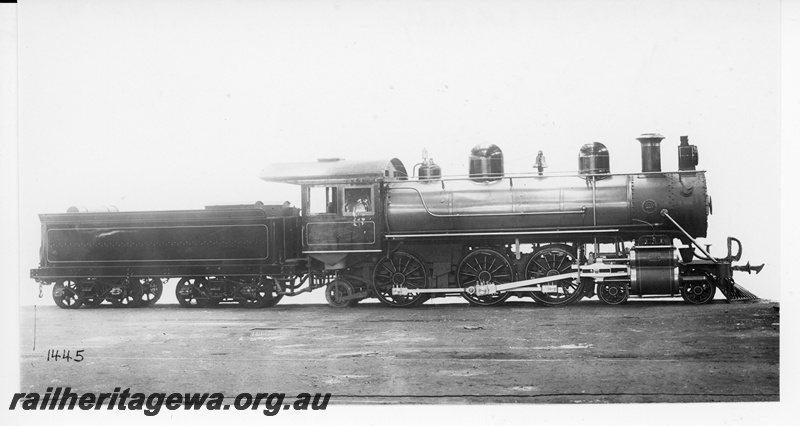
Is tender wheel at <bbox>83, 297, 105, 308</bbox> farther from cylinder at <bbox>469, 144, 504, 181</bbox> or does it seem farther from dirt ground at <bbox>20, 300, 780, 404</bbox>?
cylinder at <bbox>469, 144, 504, 181</bbox>

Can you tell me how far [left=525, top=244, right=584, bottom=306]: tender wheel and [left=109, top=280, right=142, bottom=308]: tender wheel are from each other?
20.5 feet

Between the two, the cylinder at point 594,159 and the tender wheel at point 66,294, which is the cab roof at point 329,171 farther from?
the tender wheel at point 66,294

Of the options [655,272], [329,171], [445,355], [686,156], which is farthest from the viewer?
[329,171]

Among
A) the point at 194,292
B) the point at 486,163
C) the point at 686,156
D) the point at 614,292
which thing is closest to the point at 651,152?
the point at 686,156

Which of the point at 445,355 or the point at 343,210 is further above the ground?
the point at 343,210

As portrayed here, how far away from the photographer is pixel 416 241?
13727 mm

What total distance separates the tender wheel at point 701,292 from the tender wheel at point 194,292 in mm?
7429

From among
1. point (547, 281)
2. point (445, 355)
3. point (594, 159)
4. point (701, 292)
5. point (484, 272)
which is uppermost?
point (594, 159)

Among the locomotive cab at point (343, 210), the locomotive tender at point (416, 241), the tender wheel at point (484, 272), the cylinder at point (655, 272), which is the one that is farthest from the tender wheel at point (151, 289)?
the cylinder at point (655, 272)

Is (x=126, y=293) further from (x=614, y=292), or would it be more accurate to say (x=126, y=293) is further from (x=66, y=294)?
(x=614, y=292)

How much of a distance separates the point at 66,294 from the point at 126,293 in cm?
100

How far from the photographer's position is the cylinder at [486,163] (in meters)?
13.2

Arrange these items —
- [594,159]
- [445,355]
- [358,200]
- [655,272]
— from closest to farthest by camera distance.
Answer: [445,355], [655,272], [594,159], [358,200]

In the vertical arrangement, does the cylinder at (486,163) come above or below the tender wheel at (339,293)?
above
